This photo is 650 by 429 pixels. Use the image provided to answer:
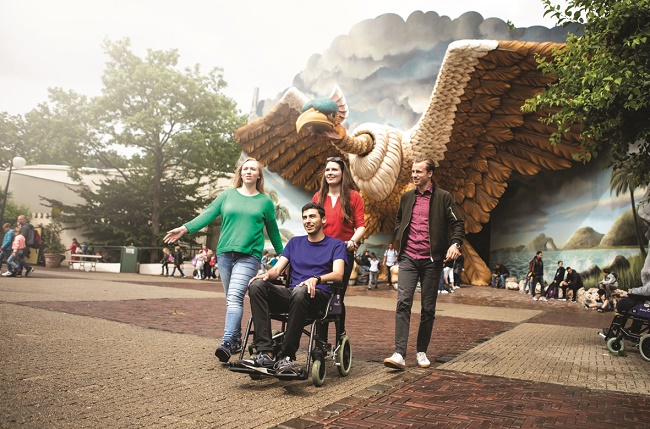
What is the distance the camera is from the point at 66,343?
4566 millimetres

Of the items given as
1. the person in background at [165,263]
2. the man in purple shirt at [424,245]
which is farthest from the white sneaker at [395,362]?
the person in background at [165,263]

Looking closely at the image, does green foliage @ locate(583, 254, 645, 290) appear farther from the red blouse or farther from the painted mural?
the red blouse

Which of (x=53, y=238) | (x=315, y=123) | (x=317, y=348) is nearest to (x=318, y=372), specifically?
(x=317, y=348)

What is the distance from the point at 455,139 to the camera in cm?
1490

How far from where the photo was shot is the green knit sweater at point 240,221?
13.9ft

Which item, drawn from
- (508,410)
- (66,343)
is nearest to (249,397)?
Answer: (508,410)

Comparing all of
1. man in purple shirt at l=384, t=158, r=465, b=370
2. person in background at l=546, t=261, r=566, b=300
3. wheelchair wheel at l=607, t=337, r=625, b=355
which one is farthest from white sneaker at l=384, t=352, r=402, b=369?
person in background at l=546, t=261, r=566, b=300

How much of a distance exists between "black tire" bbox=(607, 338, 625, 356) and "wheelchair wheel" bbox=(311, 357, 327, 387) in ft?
12.0

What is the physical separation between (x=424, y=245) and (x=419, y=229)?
160 millimetres

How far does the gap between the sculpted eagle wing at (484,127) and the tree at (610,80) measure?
5.31 metres

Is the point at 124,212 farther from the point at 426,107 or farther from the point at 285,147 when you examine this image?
the point at 426,107

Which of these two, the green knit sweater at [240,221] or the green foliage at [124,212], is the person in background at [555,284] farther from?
the green foliage at [124,212]

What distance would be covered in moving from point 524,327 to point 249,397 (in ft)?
19.8

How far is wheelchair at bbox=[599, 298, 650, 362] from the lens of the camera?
5500mm
